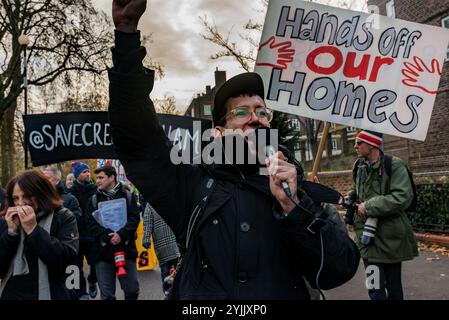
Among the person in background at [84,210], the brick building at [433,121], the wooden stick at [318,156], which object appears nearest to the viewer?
the wooden stick at [318,156]

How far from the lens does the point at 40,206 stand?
313cm

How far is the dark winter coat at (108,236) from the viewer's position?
534 cm

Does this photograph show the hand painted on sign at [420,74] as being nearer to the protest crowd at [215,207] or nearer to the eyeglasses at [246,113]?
the protest crowd at [215,207]

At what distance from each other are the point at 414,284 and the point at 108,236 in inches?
172

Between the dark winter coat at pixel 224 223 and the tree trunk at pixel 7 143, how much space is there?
2184 centimetres

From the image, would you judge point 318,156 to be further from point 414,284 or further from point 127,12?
point 414,284

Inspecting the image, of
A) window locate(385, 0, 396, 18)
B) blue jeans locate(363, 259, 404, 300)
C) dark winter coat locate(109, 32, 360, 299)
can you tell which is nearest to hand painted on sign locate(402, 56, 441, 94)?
blue jeans locate(363, 259, 404, 300)

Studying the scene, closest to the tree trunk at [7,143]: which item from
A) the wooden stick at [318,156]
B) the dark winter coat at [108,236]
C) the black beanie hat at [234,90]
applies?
the dark winter coat at [108,236]

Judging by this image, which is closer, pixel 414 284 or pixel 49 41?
pixel 414 284

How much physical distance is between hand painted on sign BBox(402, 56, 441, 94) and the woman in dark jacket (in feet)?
11.8

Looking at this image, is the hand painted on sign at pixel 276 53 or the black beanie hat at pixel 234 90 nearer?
the black beanie hat at pixel 234 90

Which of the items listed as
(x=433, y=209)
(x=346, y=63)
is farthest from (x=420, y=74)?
(x=433, y=209)

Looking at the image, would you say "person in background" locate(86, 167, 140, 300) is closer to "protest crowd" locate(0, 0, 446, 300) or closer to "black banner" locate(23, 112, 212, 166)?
"black banner" locate(23, 112, 212, 166)

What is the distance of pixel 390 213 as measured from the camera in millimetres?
Result: 3926
